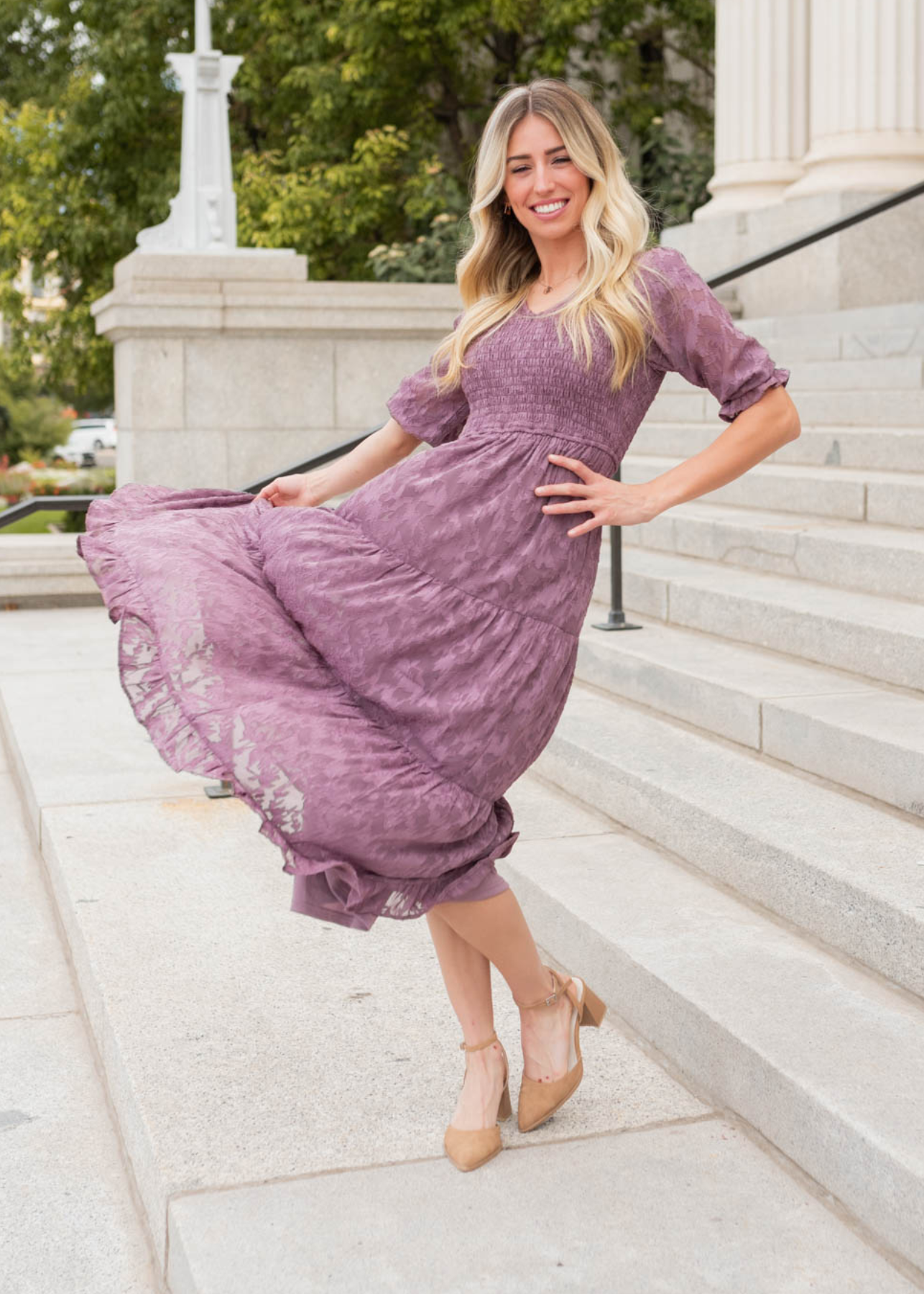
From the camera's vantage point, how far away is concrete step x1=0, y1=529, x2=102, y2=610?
912 cm

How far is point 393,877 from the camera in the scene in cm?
257

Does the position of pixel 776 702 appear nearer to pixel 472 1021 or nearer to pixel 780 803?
pixel 780 803

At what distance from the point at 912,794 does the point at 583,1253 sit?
5.64 ft

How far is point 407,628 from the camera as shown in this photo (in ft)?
8.54

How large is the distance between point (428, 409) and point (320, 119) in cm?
1470

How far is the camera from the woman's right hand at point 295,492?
3154 mm

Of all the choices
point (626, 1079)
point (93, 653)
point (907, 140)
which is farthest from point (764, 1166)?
point (907, 140)

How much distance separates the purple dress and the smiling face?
18 cm

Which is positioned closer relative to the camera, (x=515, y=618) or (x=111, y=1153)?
(x=515, y=618)

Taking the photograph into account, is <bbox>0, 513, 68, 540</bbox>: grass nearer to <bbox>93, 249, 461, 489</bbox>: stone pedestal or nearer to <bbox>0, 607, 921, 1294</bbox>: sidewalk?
<bbox>93, 249, 461, 489</bbox>: stone pedestal

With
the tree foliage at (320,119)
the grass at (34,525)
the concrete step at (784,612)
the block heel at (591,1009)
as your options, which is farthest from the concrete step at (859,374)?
the tree foliage at (320,119)

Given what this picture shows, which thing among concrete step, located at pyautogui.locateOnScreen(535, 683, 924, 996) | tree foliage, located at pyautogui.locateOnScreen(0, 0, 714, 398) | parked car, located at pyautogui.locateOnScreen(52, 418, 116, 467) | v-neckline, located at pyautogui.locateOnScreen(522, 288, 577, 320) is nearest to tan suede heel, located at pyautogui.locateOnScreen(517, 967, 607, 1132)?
concrete step, located at pyautogui.locateOnScreen(535, 683, 924, 996)

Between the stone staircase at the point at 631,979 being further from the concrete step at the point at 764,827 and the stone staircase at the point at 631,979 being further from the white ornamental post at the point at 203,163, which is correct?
the white ornamental post at the point at 203,163

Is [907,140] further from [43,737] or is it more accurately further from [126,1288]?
[126,1288]
